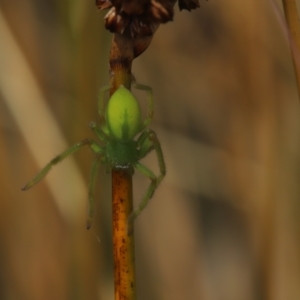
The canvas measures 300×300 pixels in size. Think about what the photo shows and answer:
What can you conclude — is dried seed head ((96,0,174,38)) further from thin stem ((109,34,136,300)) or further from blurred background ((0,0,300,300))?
blurred background ((0,0,300,300))

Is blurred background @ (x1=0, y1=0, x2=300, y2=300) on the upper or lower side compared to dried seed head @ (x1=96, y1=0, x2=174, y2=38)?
lower

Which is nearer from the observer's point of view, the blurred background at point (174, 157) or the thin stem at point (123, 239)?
the thin stem at point (123, 239)

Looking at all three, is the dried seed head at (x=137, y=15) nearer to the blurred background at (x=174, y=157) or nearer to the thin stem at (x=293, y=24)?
the thin stem at (x=293, y=24)

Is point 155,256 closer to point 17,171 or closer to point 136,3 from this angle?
point 17,171

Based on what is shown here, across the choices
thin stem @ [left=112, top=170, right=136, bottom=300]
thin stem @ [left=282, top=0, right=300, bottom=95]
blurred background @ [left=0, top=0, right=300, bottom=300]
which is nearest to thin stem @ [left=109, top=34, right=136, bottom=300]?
thin stem @ [left=112, top=170, right=136, bottom=300]

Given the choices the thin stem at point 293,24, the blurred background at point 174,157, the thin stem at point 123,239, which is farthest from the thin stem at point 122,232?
the blurred background at point 174,157

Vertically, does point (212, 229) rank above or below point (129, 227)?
below

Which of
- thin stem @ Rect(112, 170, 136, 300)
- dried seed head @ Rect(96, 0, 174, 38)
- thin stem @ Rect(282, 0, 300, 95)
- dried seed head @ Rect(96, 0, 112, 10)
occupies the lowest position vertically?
thin stem @ Rect(112, 170, 136, 300)

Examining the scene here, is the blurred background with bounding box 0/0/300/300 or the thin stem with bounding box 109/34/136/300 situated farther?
the blurred background with bounding box 0/0/300/300

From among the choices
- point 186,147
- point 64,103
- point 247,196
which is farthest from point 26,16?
point 247,196
